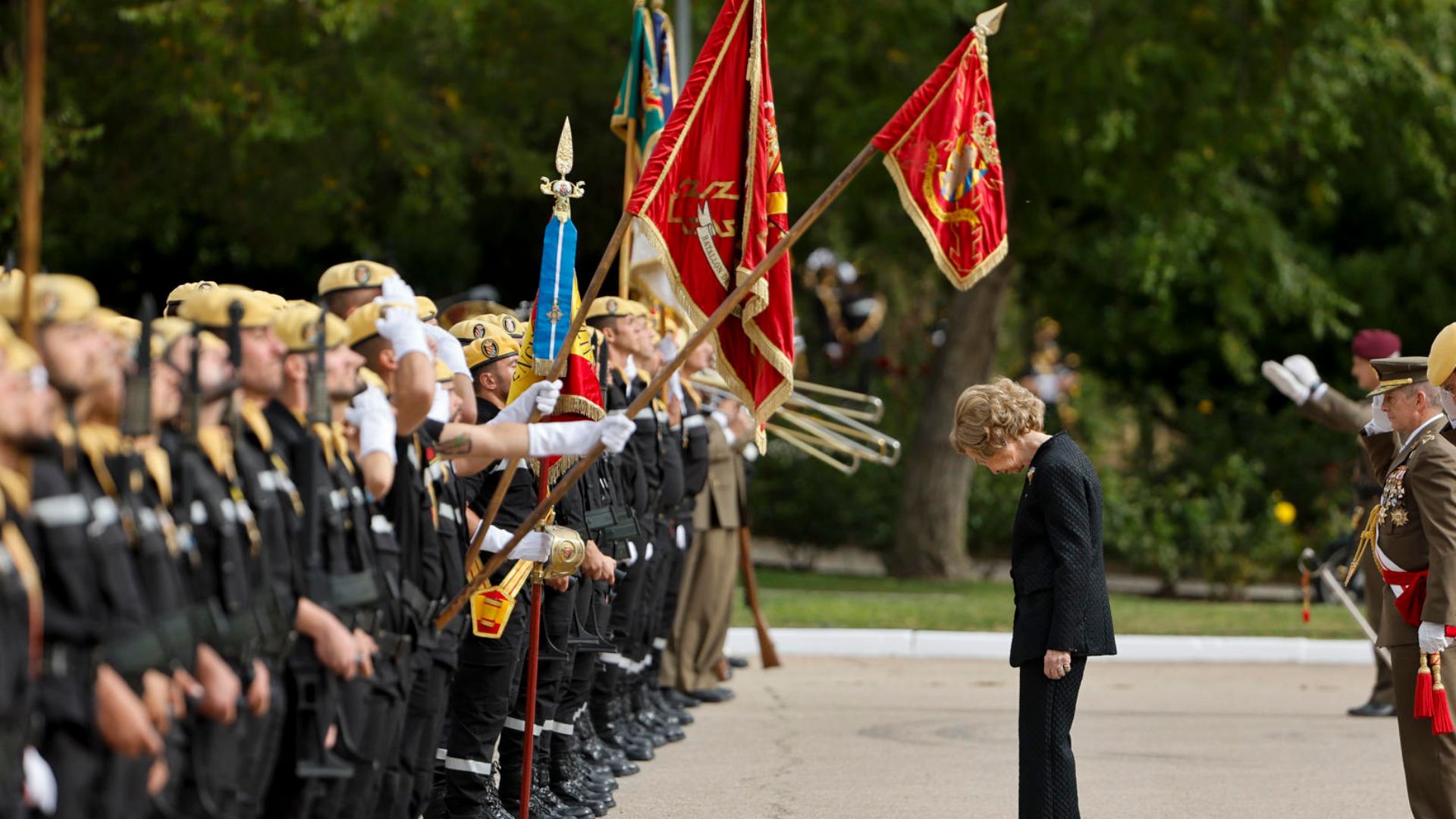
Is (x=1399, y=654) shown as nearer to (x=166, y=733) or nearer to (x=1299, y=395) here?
(x=1299, y=395)

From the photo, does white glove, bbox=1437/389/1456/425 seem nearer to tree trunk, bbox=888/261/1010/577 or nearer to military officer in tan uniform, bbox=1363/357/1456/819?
military officer in tan uniform, bbox=1363/357/1456/819

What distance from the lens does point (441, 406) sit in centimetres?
666

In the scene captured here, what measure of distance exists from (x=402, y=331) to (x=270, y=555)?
1040mm

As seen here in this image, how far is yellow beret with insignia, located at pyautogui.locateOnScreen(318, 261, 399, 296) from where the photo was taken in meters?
6.41

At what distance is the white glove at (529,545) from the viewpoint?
770 centimetres

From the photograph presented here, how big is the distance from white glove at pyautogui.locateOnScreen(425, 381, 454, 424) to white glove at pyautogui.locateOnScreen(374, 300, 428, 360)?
1.44 ft

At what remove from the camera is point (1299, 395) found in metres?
11.6

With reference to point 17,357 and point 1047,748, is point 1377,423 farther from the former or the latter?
point 17,357

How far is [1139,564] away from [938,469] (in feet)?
8.32

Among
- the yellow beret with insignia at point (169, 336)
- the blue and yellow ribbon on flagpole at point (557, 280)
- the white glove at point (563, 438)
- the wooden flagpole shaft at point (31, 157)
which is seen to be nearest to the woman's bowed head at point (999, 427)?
the white glove at point (563, 438)

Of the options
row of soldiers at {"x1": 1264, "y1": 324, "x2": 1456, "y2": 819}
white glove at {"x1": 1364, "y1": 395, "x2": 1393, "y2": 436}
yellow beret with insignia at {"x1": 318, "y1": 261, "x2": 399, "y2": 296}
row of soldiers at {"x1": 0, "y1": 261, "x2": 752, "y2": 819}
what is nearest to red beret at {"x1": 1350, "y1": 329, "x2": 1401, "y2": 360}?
white glove at {"x1": 1364, "y1": 395, "x2": 1393, "y2": 436}

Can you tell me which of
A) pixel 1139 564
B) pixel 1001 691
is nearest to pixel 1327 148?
pixel 1139 564

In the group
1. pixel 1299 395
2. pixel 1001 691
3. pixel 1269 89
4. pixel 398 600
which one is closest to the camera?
pixel 398 600

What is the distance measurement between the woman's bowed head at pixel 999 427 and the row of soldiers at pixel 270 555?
4.28 ft
